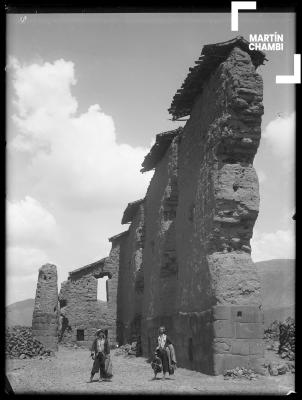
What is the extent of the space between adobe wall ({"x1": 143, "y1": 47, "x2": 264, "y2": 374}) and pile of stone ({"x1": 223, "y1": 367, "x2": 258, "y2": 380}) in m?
0.13

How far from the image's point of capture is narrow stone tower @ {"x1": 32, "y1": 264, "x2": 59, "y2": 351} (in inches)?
782

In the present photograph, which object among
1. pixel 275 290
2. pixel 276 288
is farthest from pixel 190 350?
pixel 276 288

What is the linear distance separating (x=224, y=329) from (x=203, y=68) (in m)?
6.47

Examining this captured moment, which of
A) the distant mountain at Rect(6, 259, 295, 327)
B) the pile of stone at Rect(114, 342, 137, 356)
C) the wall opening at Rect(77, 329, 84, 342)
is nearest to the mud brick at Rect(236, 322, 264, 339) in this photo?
the pile of stone at Rect(114, 342, 137, 356)

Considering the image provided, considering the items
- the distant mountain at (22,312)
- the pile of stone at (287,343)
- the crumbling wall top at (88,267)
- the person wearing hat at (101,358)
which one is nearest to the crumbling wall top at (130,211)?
the crumbling wall top at (88,267)

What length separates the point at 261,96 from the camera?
34.1ft

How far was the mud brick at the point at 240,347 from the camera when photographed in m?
9.31

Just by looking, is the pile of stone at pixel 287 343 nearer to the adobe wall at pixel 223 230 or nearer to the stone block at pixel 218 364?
the adobe wall at pixel 223 230

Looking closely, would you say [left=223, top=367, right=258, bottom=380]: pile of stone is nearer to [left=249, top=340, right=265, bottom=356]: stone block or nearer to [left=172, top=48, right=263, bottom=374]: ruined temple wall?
[left=172, top=48, right=263, bottom=374]: ruined temple wall

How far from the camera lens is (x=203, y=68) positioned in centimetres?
1174

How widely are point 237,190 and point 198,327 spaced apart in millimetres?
3361

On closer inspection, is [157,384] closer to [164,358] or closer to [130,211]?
[164,358]

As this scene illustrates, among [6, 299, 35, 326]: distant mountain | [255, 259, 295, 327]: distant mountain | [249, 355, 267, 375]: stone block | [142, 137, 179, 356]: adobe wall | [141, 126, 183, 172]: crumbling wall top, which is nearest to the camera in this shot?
[249, 355, 267, 375]: stone block

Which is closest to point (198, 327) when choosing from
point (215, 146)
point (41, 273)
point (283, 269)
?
point (215, 146)
